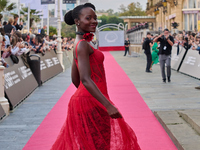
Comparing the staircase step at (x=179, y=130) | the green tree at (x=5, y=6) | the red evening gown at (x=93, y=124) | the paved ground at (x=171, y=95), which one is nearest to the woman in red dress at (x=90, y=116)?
the red evening gown at (x=93, y=124)

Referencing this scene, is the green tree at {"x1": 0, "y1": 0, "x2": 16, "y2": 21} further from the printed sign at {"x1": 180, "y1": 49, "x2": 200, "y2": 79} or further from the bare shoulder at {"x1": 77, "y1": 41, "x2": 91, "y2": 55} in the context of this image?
the bare shoulder at {"x1": 77, "y1": 41, "x2": 91, "y2": 55}

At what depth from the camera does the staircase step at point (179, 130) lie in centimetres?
485

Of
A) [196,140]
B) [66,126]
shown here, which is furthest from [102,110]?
[196,140]

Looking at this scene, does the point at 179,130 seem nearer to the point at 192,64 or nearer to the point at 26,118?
the point at 26,118

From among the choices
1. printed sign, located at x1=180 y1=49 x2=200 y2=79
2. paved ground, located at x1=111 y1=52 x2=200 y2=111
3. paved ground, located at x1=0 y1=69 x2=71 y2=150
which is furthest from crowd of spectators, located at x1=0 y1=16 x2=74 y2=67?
printed sign, located at x1=180 y1=49 x2=200 y2=79

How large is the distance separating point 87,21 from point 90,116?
813mm

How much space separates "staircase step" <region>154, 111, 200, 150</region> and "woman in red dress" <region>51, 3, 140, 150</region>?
1.88 metres

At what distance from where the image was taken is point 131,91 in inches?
430

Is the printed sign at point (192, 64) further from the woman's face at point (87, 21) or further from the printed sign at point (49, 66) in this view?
the woman's face at point (87, 21)

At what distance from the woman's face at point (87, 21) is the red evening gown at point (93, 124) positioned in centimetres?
21

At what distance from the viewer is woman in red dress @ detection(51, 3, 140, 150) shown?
2998 mm

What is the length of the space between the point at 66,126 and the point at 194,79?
1131 cm

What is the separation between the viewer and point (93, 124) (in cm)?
304

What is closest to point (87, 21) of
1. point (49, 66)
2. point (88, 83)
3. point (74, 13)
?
point (74, 13)
